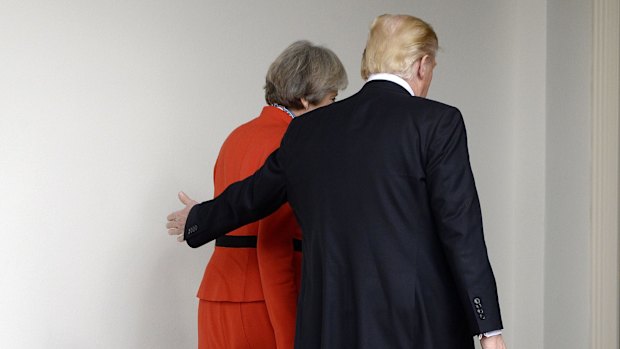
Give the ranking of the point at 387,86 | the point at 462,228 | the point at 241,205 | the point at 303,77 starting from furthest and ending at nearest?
the point at 303,77
the point at 241,205
the point at 387,86
the point at 462,228

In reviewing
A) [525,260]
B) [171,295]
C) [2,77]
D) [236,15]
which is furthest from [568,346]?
[2,77]

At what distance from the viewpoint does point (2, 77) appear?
12.2 feet

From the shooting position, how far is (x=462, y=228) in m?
2.25

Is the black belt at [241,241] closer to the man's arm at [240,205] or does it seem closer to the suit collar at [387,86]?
the man's arm at [240,205]

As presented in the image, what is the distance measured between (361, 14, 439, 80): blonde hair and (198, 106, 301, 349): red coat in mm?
514

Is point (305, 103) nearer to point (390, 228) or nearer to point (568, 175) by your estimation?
point (390, 228)

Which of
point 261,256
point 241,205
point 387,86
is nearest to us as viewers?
point 387,86

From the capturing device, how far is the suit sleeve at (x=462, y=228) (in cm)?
225

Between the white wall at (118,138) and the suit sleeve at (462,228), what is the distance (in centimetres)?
198

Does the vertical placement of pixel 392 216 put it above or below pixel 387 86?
below

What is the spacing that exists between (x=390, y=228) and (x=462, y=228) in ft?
0.61

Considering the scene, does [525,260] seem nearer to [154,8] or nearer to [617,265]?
[617,265]

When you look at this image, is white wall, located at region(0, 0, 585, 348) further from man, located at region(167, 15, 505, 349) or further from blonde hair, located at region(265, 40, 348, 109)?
man, located at region(167, 15, 505, 349)

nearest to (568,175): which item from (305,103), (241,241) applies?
(305,103)
